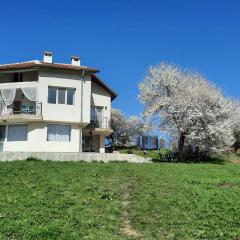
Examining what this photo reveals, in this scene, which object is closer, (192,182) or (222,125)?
(192,182)

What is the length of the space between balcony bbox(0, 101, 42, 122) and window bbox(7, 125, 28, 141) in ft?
3.53

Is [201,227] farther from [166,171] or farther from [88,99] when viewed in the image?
[88,99]

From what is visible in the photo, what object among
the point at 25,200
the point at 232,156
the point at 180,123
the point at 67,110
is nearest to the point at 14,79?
the point at 67,110

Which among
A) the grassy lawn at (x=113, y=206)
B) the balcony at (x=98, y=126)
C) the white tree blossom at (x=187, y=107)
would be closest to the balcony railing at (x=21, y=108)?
the balcony at (x=98, y=126)

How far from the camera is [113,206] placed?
19391mm

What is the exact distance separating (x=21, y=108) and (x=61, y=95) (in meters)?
3.75

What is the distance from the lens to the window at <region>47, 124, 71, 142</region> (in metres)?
46.0

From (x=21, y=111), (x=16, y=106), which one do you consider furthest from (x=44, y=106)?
(x=16, y=106)

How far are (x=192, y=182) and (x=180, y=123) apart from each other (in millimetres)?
24051

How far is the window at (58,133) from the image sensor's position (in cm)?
4603

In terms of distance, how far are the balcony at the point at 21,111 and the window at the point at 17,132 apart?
1.08 meters

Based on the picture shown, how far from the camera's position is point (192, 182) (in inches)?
1029

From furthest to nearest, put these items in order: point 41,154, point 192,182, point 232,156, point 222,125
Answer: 1. point 232,156
2. point 222,125
3. point 41,154
4. point 192,182

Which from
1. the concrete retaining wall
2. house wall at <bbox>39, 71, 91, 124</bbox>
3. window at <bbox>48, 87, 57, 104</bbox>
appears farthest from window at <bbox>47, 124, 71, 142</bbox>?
the concrete retaining wall
